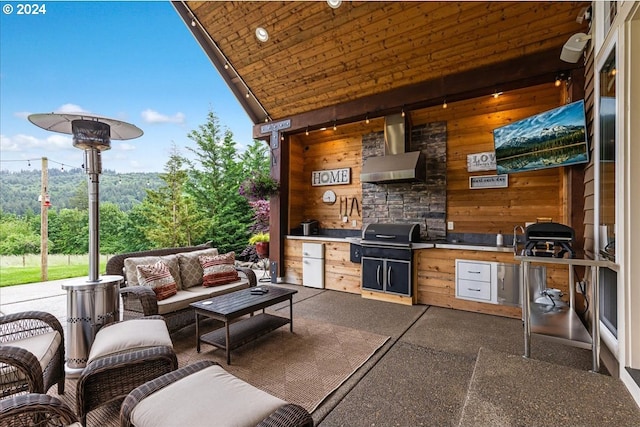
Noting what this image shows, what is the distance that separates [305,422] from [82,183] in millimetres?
8750

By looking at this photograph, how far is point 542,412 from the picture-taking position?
131cm

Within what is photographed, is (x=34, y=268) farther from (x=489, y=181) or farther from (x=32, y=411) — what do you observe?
(x=489, y=181)

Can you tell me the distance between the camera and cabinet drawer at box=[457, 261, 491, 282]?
3.81 m

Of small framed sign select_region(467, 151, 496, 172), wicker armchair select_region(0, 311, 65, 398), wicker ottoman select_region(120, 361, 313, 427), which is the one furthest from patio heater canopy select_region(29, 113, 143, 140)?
small framed sign select_region(467, 151, 496, 172)

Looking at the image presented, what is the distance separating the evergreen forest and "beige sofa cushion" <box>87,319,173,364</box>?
11.9ft

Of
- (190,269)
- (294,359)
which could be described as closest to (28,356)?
(294,359)

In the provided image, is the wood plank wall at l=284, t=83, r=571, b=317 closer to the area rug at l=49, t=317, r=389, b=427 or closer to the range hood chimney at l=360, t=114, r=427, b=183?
the range hood chimney at l=360, t=114, r=427, b=183

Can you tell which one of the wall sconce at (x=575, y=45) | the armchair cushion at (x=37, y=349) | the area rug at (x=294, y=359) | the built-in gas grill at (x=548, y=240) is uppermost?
the wall sconce at (x=575, y=45)

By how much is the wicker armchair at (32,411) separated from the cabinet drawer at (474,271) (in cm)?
406

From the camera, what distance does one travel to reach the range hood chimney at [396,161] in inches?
177

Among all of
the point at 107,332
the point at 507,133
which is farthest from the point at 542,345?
the point at 107,332

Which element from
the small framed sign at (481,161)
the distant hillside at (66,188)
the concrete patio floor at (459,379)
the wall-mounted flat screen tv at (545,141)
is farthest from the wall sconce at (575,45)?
the distant hillside at (66,188)

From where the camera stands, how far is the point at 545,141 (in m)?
3.26

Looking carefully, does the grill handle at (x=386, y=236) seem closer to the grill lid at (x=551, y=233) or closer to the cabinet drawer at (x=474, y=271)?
the cabinet drawer at (x=474, y=271)
